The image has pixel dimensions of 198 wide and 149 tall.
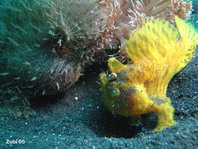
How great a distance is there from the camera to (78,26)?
230 centimetres

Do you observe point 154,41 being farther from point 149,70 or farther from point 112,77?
point 112,77

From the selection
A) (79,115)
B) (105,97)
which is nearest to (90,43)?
(105,97)

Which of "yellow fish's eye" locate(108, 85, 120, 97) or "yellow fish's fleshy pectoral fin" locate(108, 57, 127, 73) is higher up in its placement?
"yellow fish's fleshy pectoral fin" locate(108, 57, 127, 73)

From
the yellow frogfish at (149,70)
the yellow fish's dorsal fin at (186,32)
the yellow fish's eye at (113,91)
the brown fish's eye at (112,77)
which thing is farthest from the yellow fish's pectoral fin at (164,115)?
the yellow fish's dorsal fin at (186,32)

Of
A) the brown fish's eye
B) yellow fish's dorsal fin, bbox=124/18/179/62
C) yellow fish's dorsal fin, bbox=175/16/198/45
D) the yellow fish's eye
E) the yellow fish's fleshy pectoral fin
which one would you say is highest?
yellow fish's dorsal fin, bbox=175/16/198/45

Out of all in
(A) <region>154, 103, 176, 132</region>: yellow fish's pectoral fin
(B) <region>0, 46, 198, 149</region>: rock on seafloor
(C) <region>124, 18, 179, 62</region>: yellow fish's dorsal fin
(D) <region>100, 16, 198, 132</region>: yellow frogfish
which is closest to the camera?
(B) <region>0, 46, 198, 149</region>: rock on seafloor

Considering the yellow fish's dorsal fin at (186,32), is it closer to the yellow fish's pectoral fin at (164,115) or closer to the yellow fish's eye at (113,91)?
the yellow fish's pectoral fin at (164,115)

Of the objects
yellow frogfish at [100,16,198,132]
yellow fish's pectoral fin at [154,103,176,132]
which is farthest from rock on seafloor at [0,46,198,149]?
yellow frogfish at [100,16,198,132]

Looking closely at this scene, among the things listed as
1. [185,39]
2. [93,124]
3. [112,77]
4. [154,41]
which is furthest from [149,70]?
[93,124]

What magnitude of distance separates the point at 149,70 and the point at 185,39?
644 millimetres

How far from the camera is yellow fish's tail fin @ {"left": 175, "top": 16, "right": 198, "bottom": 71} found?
7.36ft

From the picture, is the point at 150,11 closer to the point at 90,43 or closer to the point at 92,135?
the point at 90,43

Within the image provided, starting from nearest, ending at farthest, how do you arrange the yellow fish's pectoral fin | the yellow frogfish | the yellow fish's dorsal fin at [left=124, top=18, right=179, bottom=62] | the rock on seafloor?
the rock on seafloor
the yellow fish's pectoral fin
the yellow frogfish
the yellow fish's dorsal fin at [left=124, top=18, right=179, bottom=62]

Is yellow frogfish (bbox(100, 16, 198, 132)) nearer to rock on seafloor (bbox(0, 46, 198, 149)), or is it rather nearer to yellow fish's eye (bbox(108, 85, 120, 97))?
yellow fish's eye (bbox(108, 85, 120, 97))
